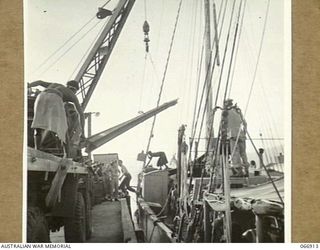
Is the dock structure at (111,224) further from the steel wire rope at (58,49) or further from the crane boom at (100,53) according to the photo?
the steel wire rope at (58,49)

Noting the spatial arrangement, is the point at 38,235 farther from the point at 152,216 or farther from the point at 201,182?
the point at 201,182

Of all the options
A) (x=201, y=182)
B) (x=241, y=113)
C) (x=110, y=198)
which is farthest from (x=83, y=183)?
(x=241, y=113)

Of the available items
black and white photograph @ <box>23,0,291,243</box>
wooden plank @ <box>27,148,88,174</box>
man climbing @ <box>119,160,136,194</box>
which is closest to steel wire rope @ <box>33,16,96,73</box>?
black and white photograph @ <box>23,0,291,243</box>

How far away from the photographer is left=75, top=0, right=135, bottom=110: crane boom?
141cm

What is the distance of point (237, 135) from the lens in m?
1.42

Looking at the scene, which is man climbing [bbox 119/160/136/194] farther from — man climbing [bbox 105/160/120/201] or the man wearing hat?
the man wearing hat

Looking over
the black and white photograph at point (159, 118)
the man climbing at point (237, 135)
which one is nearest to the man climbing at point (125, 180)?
the black and white photograph at point (159, 118)

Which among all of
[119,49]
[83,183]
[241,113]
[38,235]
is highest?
[119,49]

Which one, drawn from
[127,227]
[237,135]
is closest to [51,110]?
[127,227]

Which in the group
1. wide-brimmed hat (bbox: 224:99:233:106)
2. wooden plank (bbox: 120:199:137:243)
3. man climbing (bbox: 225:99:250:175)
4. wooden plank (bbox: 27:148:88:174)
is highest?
wide-brimmed hat (bbox: 224:99:233:106)

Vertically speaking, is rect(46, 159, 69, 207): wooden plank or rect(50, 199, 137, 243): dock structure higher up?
rect(46, 159, 69, 207): wooden plank

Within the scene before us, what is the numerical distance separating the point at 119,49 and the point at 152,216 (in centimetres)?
43

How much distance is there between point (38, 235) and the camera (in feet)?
4.52

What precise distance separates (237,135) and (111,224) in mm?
393
